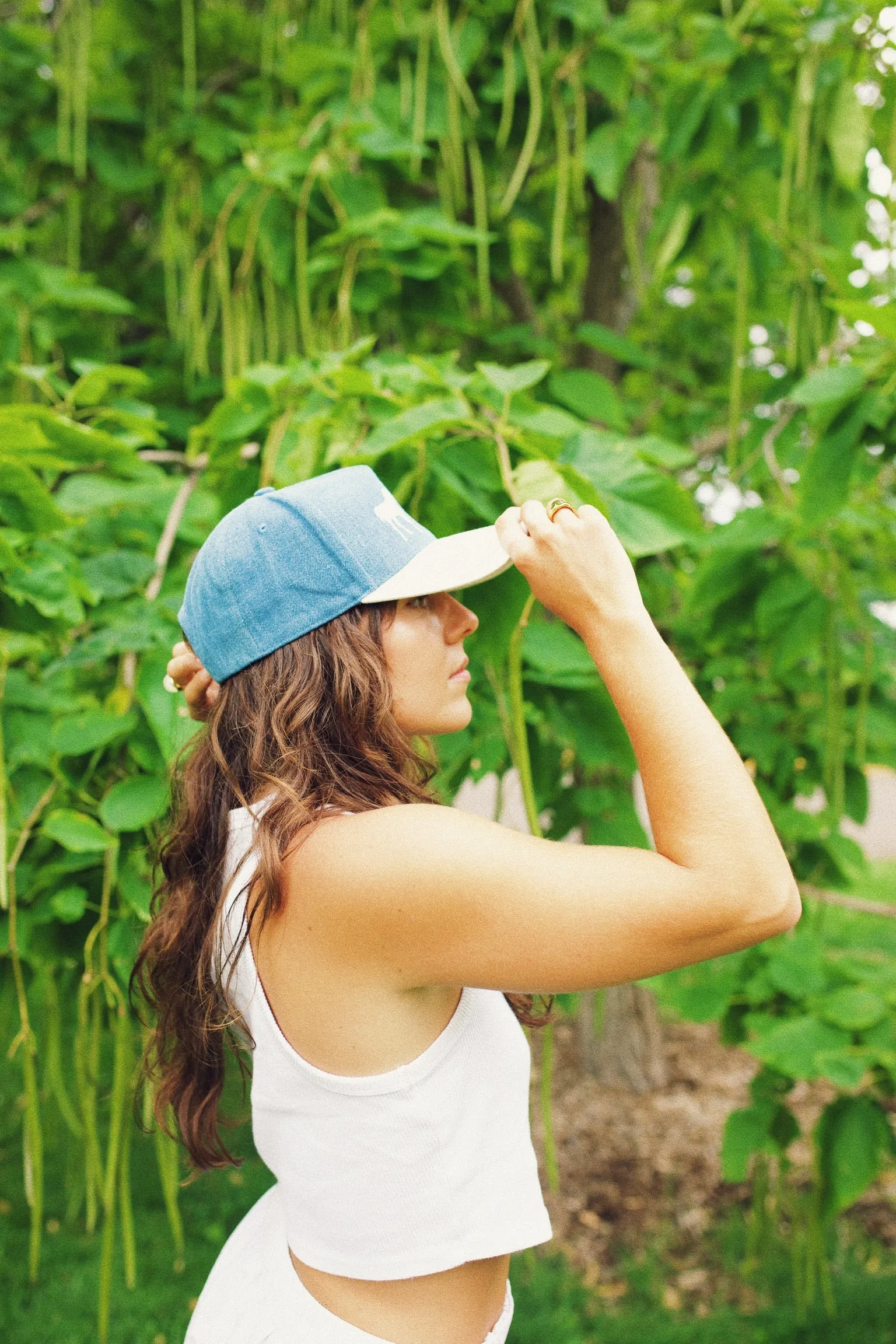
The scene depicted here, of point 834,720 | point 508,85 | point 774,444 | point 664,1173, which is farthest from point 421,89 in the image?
point 664,1173

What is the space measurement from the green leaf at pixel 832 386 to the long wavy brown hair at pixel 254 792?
75 centimetres

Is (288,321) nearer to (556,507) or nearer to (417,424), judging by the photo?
(417,424)

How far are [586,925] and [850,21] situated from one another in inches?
66.5

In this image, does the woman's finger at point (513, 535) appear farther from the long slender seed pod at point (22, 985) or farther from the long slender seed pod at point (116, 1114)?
the long slender seed pod at point (116, 1114)

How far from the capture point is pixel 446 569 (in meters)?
1.06

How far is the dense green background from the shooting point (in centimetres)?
143

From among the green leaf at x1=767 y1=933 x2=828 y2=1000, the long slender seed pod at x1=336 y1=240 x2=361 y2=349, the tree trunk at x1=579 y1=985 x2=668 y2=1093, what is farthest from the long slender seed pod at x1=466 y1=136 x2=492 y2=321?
the tree trunk at x1=579 y1=985 x2=668 y2=1093

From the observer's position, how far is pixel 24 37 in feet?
8.55

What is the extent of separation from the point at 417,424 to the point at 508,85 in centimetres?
125

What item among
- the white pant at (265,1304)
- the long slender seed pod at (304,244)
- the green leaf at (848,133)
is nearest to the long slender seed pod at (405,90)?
the long slender seed pod at (304,244)

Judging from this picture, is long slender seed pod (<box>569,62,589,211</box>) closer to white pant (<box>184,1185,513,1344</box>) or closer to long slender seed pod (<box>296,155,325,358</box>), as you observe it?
long slender seed pod (<box>296,155,325,358</box>)

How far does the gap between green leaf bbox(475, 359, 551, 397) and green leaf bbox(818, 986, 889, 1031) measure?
116cm

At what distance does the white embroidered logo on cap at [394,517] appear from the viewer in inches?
42.8

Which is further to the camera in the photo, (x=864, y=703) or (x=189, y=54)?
(x=189, y=54)
